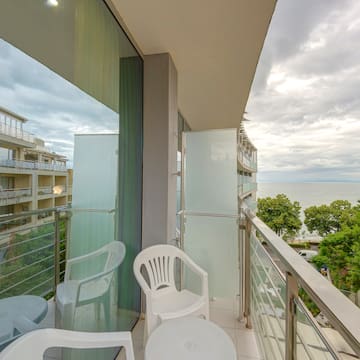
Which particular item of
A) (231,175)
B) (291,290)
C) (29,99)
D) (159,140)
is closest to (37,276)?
(29,99)

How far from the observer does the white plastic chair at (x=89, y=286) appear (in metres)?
1.10

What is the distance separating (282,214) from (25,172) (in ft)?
78.7

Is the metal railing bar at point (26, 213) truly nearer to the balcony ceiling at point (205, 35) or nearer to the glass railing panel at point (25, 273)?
the glass railing panel at point (25, 273)

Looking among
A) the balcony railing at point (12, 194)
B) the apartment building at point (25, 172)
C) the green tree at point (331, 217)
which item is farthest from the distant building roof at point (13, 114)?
the green tree at point (331, 217)

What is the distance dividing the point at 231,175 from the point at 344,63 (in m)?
9.23

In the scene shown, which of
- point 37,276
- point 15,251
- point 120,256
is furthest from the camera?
point 120,256

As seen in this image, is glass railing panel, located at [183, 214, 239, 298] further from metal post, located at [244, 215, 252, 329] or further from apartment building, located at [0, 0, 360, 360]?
metal post, located at [244, 215, 252, 329]

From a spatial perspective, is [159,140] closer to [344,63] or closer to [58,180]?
[58,180]

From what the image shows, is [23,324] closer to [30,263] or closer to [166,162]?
[30,263]

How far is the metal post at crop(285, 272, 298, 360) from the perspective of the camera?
0.86 m

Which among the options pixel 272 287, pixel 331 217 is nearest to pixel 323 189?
pixel 331 217

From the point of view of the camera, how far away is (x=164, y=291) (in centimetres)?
174

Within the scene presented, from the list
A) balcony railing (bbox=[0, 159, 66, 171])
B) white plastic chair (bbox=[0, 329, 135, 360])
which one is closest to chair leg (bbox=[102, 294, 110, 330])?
white plastic chair (bbox=[0, 329, 135, 360])

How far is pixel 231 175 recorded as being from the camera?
8.06 feet
